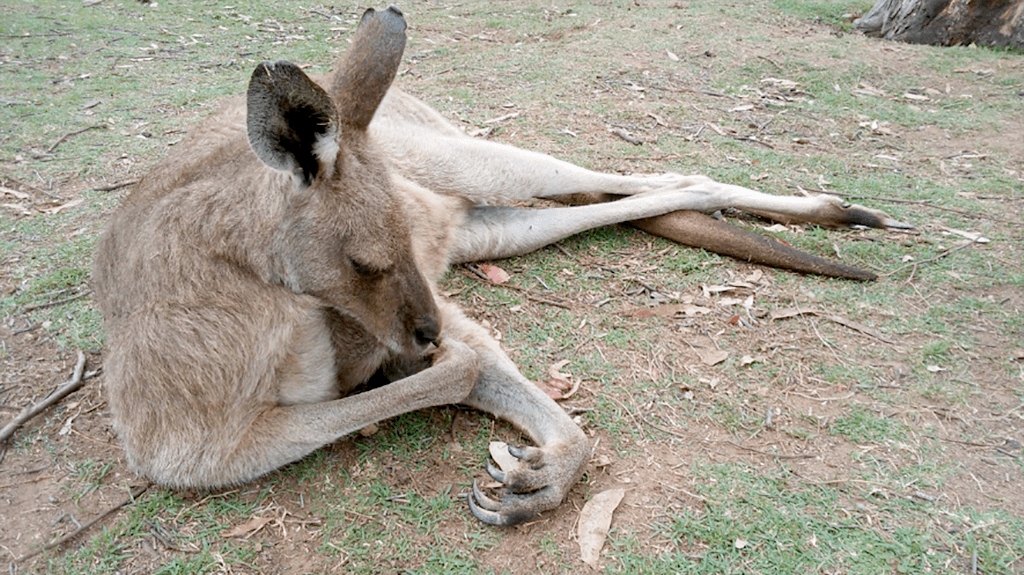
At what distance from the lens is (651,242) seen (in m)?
3.75

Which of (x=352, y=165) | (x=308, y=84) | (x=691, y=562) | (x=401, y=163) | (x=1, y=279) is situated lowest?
(x=1, y=279)

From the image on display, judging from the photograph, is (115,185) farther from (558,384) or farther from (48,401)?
(558,384)

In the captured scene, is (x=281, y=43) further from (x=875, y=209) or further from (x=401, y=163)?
(x=875, y=209)

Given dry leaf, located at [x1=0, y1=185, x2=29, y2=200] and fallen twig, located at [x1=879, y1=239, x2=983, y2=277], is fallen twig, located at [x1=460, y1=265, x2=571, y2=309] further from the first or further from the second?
dry leaf, located at [x1=0, y1=185, x2=29, y2=200]

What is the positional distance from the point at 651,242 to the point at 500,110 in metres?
1.98

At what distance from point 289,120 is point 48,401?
61.4 inches

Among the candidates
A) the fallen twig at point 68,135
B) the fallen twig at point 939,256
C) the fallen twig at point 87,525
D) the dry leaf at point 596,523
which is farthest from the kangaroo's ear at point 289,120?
the fallen twig at point 68,135

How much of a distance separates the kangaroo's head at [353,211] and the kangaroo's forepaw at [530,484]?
0.49 m

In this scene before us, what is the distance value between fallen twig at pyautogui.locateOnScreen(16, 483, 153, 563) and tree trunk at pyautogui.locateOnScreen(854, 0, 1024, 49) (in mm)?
7642

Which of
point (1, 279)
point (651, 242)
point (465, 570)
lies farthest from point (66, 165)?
point (465, 570)

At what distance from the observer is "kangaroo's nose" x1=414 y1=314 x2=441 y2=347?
231cm

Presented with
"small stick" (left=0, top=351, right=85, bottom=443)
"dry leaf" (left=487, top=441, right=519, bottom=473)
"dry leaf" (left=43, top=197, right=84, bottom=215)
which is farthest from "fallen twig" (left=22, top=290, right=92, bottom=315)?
"dry leaf" (left=487, top=441, right=519, bottom=473)

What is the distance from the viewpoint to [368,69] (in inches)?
90.3

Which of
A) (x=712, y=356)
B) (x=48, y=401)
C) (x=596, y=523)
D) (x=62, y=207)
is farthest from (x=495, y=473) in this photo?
(x=62, y=207)
